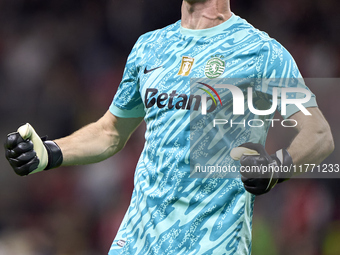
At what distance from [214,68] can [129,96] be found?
0.47m

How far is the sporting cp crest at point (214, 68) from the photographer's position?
231cm

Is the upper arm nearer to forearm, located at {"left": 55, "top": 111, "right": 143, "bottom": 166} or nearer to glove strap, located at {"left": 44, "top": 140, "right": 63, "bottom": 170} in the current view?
forearm, located at {"left": 55, "top": 111, "right": 143, "bottom": 166}

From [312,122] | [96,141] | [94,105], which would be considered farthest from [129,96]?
[94,105]

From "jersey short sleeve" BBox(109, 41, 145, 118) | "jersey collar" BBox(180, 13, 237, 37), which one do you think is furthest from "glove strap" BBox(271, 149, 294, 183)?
"jersey short sleeve" BBox(109, 41, 145, 118)

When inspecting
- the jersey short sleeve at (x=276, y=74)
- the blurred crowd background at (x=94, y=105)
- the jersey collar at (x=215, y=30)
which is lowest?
the blurred crowd background at (x=94, y=105)

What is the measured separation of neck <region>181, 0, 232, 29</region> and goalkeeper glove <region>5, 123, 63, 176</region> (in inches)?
32.0

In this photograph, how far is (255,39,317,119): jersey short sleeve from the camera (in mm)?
2180

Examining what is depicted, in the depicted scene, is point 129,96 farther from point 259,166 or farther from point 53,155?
point 259,166

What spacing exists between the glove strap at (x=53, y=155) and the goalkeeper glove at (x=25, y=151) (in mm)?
30

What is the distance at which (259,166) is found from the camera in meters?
1.92

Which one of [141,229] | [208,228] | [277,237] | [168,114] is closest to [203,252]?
[208,228]

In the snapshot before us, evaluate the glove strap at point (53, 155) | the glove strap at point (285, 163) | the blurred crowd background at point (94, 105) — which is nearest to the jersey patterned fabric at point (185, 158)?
the glove strap at point (285, 163)

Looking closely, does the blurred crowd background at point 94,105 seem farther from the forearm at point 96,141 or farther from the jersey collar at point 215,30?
the jersey collar at point 215,30

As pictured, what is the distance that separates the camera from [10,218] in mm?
4953
